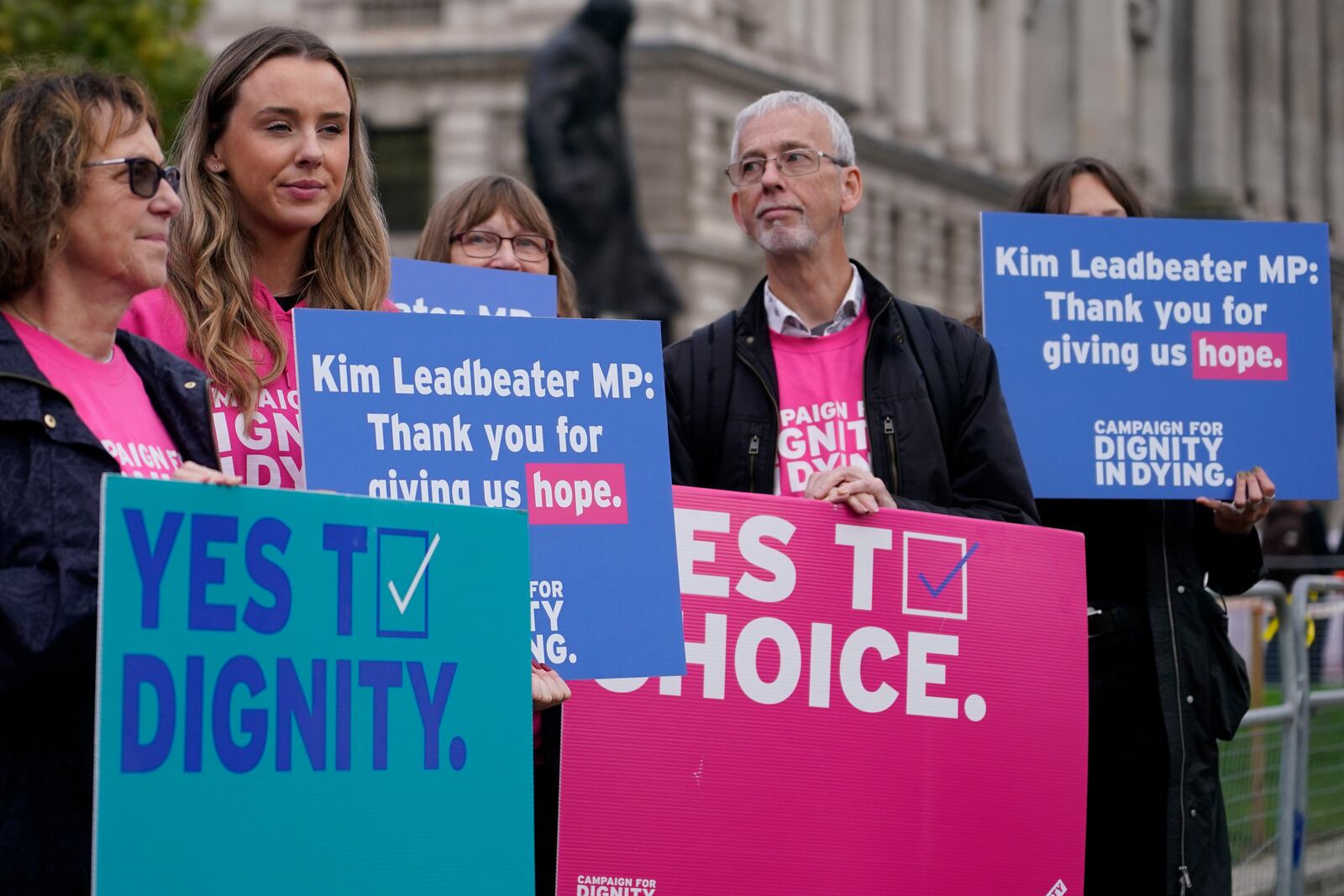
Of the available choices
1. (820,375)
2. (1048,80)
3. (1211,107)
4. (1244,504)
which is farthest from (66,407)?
(1048,80)

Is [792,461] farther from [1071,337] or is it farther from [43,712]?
[43,712]

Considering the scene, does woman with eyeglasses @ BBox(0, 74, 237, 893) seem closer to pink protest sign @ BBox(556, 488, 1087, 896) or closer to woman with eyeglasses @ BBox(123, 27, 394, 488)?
woman with eyeglasses @ BBox(123, 27, 394, 488)

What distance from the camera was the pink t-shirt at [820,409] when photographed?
482cm

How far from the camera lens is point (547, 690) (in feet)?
12.6

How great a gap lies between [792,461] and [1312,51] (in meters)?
43.2

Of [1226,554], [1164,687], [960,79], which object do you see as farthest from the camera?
[960,79]

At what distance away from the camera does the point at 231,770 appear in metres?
3.26

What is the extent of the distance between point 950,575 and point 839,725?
0.38 meters

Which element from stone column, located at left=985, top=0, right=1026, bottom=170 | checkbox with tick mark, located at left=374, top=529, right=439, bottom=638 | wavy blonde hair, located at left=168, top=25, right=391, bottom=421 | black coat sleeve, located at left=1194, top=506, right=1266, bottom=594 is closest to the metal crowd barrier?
black coat sleeve, located at left=1194, top=506, right=1266, bottom=594

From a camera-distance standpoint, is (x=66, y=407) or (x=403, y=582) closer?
(x=66, y=407)

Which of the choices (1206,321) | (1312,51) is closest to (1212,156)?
(1312,51)

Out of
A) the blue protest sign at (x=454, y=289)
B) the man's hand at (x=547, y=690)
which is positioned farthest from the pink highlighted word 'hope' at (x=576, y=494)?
the blue protest sign at (x=454, y=289)

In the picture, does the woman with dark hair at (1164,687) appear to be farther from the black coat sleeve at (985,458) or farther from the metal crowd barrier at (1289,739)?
the metal crowd barrier at (1289,739)

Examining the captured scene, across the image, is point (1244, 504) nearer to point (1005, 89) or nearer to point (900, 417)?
point (900, 417)
